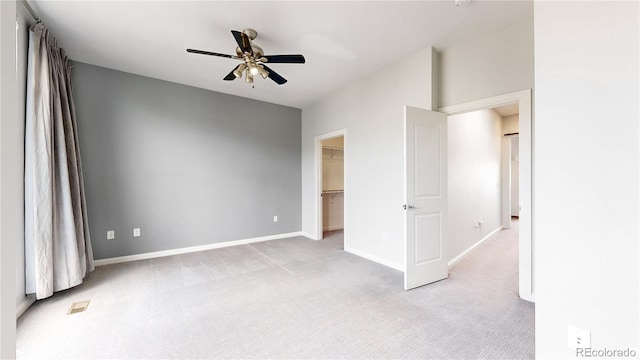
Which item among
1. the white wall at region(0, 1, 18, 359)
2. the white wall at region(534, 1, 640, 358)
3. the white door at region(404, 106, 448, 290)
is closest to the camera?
the white wall at region(0, 1, 18, 359)

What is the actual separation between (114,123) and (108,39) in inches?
49.6

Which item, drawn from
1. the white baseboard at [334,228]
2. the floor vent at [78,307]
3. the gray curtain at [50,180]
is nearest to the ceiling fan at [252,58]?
the gray curtain at [50,180]

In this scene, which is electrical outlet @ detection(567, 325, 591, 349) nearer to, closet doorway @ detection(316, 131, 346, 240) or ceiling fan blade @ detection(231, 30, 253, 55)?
ceiling fan blade @ detection(231, 30, 253, 55)

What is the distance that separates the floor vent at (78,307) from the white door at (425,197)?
3144 millimetres

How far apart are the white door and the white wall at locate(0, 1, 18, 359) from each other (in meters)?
2.70

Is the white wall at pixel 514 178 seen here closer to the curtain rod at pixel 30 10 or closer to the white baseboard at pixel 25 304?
the curtain rod at pixel 30 10

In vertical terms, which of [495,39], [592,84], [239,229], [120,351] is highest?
[495,39]

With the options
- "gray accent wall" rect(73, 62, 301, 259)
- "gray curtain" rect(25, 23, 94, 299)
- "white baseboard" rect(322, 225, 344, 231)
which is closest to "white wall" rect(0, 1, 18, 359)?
"gray curtain" rect(25, 23, 94, 299)

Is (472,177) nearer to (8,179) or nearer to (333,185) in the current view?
(333,185)

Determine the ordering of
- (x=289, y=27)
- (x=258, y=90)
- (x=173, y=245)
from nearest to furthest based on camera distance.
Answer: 1. (x=289, y=27)
2. (x=173, y=245)
3. (x=258, y=90)

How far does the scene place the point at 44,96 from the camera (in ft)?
7.97

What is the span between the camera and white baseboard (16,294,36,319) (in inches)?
88.0

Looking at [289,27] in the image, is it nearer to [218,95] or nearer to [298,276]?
[218,95]

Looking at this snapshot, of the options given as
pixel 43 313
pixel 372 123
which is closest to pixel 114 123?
pixel 43 313
